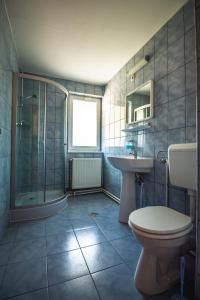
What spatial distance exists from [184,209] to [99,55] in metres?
2.18

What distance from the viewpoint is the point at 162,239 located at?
0.92 metres

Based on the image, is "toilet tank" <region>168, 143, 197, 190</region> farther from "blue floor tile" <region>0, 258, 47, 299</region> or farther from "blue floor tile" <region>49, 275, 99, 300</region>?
"blue floor tile" <region>0, 258, 47, 299</region>

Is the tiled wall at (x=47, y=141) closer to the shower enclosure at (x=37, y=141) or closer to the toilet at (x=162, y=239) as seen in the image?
the shower enclosure at (x=37, y=141)

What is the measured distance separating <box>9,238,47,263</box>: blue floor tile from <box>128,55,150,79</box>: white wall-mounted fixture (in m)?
2.25

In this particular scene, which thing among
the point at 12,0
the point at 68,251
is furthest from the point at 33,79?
the point at 68,251

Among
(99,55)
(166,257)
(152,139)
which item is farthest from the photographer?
(99,55)

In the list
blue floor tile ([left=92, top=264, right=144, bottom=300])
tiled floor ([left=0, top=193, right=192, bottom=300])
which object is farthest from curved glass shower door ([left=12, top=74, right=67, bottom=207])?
blue floor tile ([left=92, top=264, right=144, bottom=300])

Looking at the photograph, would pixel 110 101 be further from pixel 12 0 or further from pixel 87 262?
pixel 87 262

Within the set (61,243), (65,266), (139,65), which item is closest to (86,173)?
(61,243)

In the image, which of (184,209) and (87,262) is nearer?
(87,262)

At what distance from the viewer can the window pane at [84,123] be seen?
10.4ft

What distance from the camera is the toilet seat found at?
0.92 metres

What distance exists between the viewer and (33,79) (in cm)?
224

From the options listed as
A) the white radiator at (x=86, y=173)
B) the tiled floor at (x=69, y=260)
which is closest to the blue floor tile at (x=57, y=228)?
the tiled floor at (x=69, y=260)
